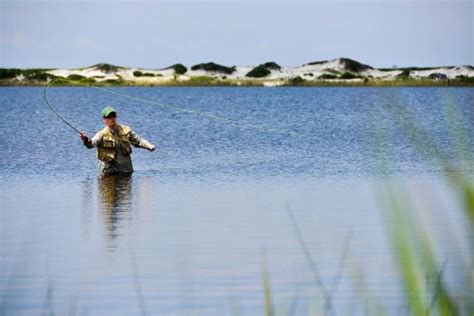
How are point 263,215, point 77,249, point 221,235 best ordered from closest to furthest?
point 77,249 < point 221,235 < point 263,215

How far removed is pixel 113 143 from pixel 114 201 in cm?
233

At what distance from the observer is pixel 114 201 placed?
517 inches

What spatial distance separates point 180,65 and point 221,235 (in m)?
85.6

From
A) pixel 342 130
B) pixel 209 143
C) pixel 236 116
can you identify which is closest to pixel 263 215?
pixel 209 143

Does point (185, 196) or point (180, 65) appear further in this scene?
point (180, 65)

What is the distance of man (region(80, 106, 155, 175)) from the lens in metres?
15.2

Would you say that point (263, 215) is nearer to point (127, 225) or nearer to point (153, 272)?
point (127, 225)

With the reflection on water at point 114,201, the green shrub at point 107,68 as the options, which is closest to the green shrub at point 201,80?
the green shrub at point 107,68

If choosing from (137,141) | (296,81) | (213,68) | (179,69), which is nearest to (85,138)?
(137,141)

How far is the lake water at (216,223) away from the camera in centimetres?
674

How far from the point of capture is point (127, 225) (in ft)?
35.7

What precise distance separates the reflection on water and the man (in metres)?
0.16

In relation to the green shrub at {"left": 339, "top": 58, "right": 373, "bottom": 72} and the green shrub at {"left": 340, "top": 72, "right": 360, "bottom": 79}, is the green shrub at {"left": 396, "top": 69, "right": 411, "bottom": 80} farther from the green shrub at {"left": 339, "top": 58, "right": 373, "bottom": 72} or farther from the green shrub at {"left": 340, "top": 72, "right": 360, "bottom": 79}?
the green shrub at {"left": 339, "top": 58, "right": 373, "bottom": 72}

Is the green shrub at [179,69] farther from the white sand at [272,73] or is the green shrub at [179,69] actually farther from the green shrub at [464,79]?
the green shrub at [464,79]
